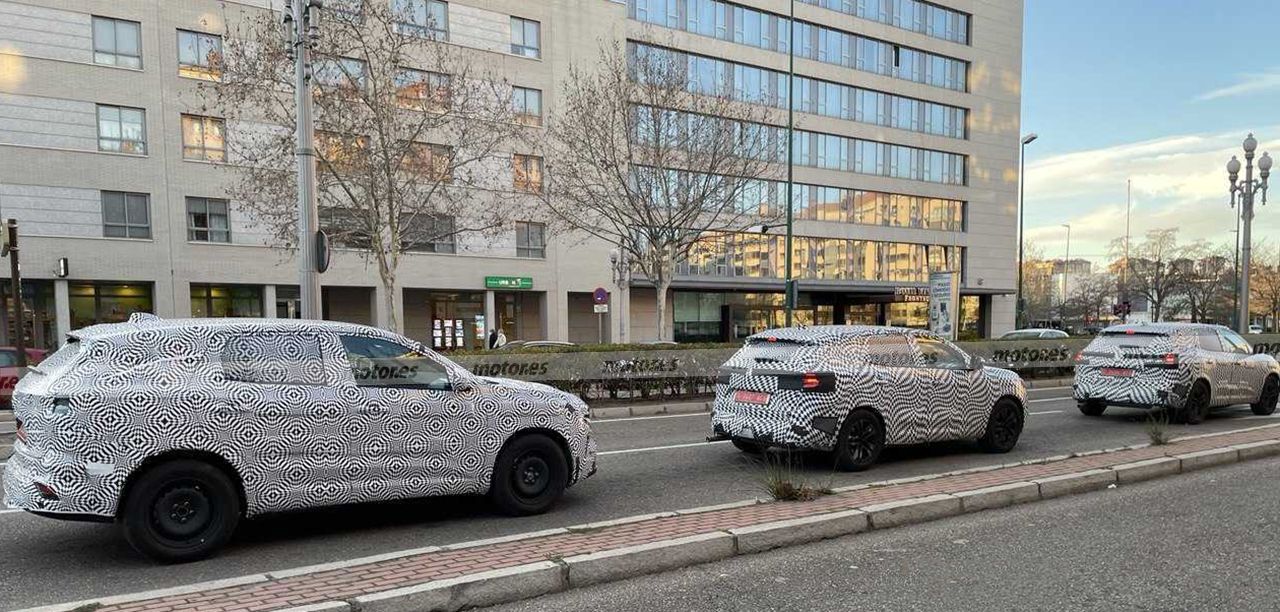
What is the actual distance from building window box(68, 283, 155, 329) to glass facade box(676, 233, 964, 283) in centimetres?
2353

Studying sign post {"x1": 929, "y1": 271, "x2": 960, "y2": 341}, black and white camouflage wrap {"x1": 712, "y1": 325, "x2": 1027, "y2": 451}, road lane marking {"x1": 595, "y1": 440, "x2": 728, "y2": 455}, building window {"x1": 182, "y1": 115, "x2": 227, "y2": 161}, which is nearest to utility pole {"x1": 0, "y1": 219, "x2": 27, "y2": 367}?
road lane marking {"x1": 595, "y1": 440, "x2": 728, "y2": 455}

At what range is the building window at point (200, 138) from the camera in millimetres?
28219

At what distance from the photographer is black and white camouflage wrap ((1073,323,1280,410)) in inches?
428

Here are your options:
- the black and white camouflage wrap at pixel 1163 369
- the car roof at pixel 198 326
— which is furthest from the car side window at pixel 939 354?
the car roof at pixel 198 326

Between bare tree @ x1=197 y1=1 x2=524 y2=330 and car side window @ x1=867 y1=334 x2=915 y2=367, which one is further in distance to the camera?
bare tree @ x1=197 y1=1 x2=524 y2=330

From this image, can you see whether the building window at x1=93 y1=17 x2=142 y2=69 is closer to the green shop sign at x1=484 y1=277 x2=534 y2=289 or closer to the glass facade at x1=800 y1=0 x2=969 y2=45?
the green shop sign at x1=484 y1=277 x2=534 y2=289

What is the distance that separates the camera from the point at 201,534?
4898 millimetres

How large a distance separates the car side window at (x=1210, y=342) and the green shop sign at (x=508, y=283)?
1065 inches

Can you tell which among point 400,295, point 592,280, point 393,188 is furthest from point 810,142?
point 393,188

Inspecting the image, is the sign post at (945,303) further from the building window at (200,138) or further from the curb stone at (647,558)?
the building window at (200,138)

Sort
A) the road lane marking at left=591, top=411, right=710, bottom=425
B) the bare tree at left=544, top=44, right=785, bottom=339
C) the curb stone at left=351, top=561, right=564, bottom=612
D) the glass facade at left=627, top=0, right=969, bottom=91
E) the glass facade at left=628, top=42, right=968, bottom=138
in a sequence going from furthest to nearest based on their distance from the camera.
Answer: the glass facade at left=628, top=42, right=968, bottom=138 → the glass facade at left=627, top=0, right=969, bottom=91 → the bare tree at left=544, top=44, right=785, bottom=339 → the road lane marking at left=591, top=411, right=710, bottom=425 → the curb stone at left=351, top=561, right=564, bottom=612

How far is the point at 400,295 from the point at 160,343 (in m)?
27.4

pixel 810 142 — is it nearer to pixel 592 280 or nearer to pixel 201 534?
pixel 592 280

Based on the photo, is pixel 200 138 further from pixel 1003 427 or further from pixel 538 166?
pixel 1003 427
